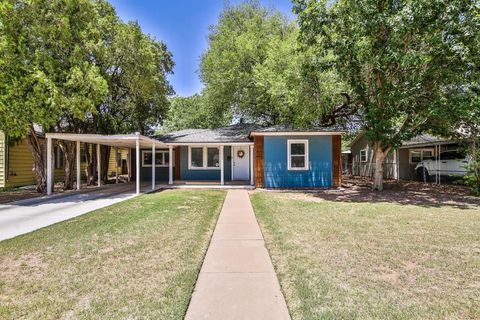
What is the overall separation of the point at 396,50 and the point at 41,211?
12.4 meters

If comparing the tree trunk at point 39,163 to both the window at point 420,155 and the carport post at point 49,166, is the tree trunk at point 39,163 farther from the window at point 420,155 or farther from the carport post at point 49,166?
the window at point 420,155

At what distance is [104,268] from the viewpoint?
4270mm

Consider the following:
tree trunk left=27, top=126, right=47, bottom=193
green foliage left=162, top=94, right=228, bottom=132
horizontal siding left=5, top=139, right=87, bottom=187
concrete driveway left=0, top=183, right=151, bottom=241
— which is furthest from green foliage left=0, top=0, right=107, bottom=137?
green foliage left=162, top=94, right=228, bottom=132

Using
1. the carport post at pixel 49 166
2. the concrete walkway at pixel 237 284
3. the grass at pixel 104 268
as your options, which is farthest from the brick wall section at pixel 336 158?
the carport post at pixel 49 166

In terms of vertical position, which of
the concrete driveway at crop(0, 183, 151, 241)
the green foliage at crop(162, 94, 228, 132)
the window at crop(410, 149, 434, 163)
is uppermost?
the green foliage at crop(162, 94, 228, 132)

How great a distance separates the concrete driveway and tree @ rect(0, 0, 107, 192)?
309cm

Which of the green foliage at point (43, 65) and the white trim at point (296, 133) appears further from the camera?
the white trim at point (296, 133)

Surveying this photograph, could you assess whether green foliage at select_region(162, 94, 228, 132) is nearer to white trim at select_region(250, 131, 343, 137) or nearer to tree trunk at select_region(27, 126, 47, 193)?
white trim at select_region(250, 131, 343, 137)

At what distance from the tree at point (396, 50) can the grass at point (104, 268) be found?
8802mm

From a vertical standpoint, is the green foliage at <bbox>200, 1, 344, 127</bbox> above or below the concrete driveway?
above

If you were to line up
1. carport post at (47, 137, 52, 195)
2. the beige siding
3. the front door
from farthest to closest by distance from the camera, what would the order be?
the front door → the beige siding → carport post at (47, 137, 52, 195)

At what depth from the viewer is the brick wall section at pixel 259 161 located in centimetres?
1495

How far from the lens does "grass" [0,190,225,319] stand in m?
3.16

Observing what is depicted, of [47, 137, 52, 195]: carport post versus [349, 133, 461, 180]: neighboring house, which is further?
[349, 133, 461, 180]: neighboring house
